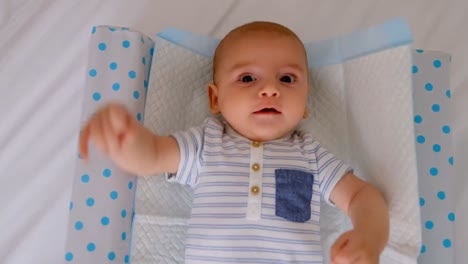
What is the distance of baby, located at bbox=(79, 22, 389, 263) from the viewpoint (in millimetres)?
1062

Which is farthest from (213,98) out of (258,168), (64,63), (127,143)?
(64,63)

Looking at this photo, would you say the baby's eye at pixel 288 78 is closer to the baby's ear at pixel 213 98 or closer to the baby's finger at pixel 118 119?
the baby's ear at pixel 213 98

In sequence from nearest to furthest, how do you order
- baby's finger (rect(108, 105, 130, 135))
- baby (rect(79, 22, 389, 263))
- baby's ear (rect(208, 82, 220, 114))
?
1. baby's finger (rect(108, 105, 130, 135))
2. baby (rect(79, 22, 389, 263))
3. baby's ear (rect(208, 82, 220, 114))

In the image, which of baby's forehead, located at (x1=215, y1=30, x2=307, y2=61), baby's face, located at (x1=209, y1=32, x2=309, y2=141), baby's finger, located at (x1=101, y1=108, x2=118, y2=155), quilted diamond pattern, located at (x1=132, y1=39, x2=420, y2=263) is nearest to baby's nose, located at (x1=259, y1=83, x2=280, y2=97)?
baby's face, located at (x1=209, y1=32, x2=309, y2=141)

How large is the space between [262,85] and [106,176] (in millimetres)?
356

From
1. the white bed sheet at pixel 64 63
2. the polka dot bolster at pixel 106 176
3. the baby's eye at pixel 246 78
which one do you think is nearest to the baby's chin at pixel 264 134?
the baby's eye at pixel 246 78

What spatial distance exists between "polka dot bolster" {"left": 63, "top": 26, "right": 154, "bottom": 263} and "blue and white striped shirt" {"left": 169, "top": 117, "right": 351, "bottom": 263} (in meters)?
0.13

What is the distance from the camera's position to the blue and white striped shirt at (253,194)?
3.50 feet

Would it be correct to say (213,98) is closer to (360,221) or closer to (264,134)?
(264,134)

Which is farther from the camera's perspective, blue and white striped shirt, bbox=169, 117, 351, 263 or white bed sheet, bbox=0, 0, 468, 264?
white bed sheet, bbox=0, 0, 468, 264

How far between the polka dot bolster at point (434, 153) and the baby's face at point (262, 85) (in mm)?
281

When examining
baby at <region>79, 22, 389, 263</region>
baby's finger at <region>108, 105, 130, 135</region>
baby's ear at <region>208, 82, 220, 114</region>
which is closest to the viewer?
baby's finger at <region>108, 105, 130, 135</region>

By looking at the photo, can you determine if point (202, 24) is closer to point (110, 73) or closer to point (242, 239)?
point (110, 73)

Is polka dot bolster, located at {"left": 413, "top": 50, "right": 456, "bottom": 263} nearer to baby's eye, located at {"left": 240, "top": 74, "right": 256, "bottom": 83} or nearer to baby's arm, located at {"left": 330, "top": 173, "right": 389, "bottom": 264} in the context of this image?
baby's arm, located at {"left": 330, "top": 173, "right": 389, "bottom": 264}
